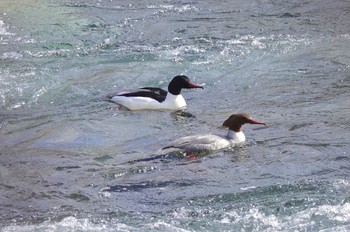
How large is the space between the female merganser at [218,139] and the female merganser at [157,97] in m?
1.80

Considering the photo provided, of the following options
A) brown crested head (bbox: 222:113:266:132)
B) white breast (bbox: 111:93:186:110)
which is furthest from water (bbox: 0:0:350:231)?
brown crested head (bbox: 222:113:266:132)

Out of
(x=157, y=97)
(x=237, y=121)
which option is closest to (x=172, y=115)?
(x=157, y=97)

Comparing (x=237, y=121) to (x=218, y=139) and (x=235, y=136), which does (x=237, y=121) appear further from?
(x=218, y=139)

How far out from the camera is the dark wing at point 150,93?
14.0 m

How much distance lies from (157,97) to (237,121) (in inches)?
89.3

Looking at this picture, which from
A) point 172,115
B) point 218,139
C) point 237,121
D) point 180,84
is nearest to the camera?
point 218,139

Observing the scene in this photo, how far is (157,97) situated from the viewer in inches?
555

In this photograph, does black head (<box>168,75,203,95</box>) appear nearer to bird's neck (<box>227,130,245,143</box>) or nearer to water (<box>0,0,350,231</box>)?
water (<box>0,0,350,231</box>)

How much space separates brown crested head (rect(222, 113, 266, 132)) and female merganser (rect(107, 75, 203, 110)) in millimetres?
1832

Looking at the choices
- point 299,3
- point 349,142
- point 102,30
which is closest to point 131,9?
point 102,30

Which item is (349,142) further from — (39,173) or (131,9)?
(131,9)

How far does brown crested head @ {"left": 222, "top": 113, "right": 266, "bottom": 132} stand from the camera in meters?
12.1

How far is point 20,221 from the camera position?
32.3ft

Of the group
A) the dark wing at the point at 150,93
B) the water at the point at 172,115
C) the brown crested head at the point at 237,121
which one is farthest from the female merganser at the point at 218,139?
the dark wing at the point at 150,93
